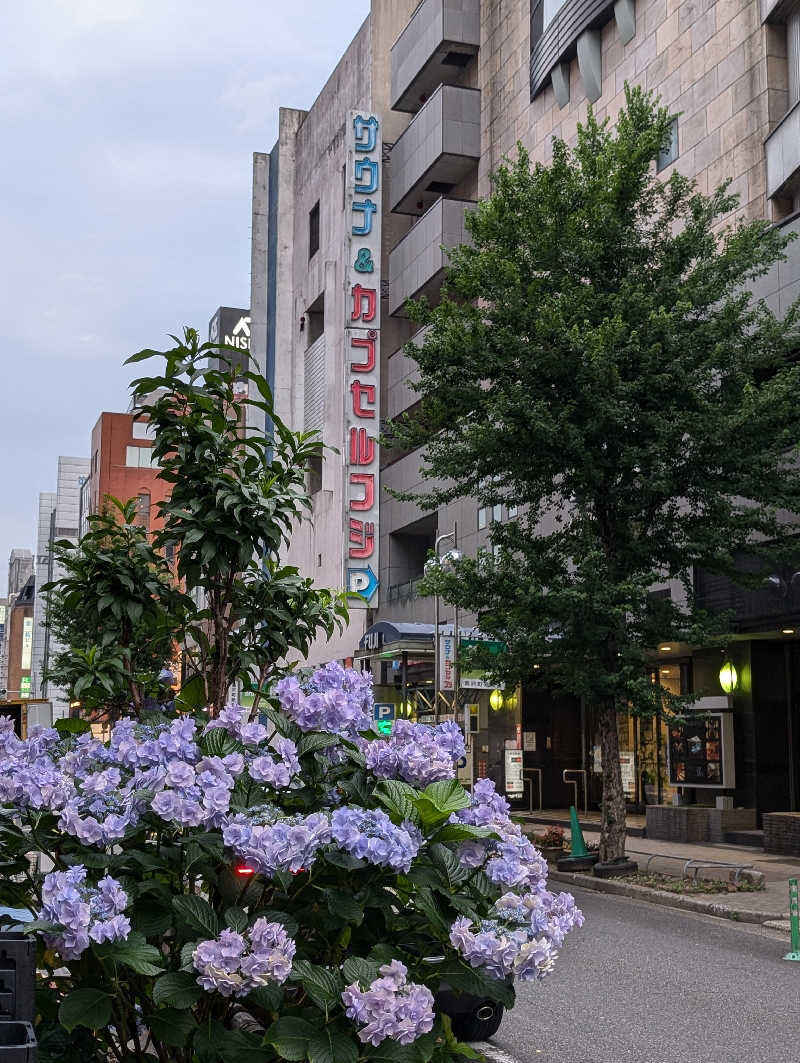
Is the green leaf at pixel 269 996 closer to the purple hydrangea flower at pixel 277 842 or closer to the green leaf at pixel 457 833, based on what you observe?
the purple hydrangea flower at pixel 277 842

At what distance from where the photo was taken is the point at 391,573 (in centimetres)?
4531

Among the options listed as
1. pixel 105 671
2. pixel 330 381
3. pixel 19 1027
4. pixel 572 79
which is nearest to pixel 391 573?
pixel 330 381

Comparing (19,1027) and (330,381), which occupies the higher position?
(330,381)

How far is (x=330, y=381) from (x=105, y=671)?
45190 millimetres

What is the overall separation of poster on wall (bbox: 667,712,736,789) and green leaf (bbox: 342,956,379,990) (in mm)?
22043

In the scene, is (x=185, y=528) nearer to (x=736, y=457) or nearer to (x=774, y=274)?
(x=736, y=457)

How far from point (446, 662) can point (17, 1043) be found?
78.2 feet

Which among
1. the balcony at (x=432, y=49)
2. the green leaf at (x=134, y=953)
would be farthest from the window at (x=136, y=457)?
the green leaf at (x=134, y=953)

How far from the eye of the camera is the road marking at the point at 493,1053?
27.0 feet

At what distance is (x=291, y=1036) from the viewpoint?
11.2ft

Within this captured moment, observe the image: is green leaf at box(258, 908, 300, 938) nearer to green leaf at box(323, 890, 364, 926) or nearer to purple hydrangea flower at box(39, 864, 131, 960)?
green leaf at box(323, 890, 364, 926)

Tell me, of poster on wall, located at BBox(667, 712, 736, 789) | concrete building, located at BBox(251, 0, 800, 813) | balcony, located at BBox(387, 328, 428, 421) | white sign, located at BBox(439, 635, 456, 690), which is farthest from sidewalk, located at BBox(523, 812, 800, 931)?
balcony, located at BBox(387, 328, 428, 421)

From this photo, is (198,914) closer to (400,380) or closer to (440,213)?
(440,213)

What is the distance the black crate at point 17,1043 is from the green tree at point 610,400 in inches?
627
